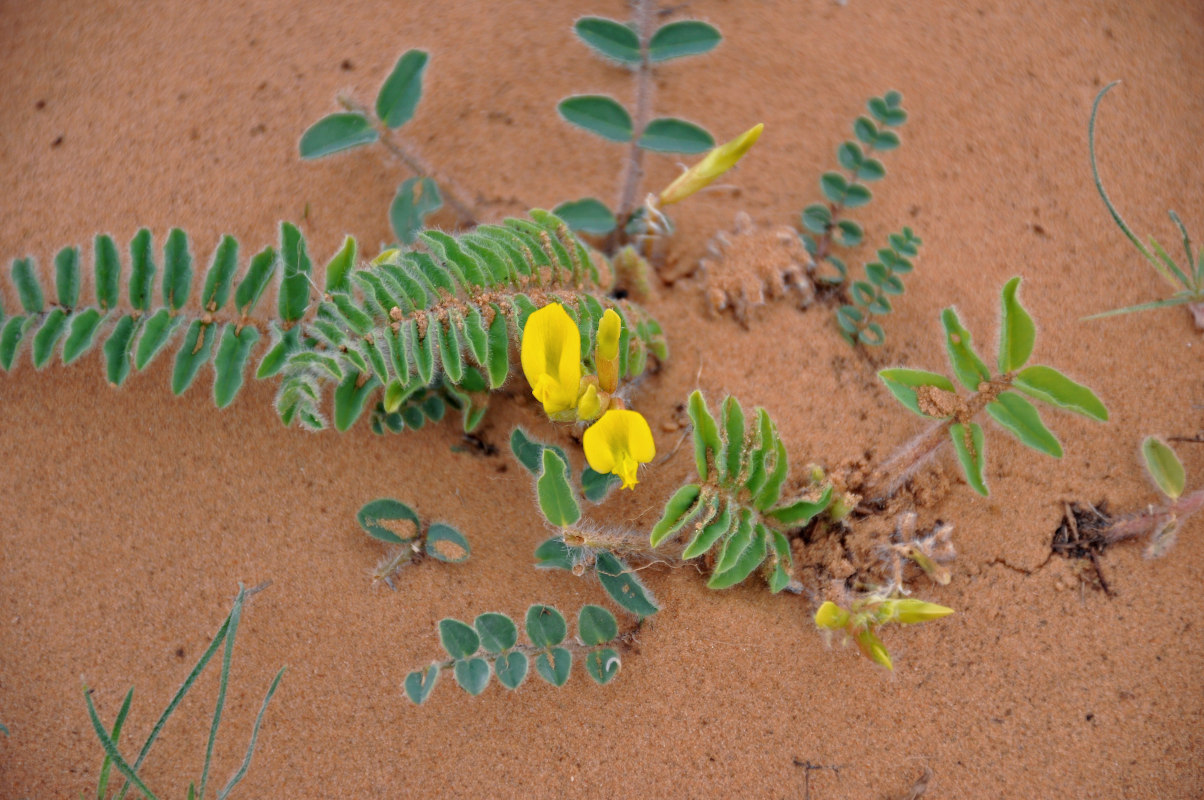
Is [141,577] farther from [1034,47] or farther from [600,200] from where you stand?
[1034,47]

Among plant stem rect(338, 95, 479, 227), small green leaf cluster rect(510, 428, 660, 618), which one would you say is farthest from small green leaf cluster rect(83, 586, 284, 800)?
plant stem rect(338, 95, 479, 227)

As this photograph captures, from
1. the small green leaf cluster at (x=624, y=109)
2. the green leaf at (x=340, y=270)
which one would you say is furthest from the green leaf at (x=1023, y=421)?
the green leaf at (x=340, y=270)

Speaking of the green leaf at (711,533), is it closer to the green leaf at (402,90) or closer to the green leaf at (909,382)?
the green leaf at (909,382)

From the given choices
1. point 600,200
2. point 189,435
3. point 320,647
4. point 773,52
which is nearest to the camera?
point 320,647

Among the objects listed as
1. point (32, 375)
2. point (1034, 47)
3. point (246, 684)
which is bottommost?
point (246, 684)

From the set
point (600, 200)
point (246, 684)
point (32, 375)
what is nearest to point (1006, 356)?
point (600, 200)

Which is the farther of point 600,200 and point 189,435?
point 600,200

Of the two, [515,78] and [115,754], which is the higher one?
[515,78]
